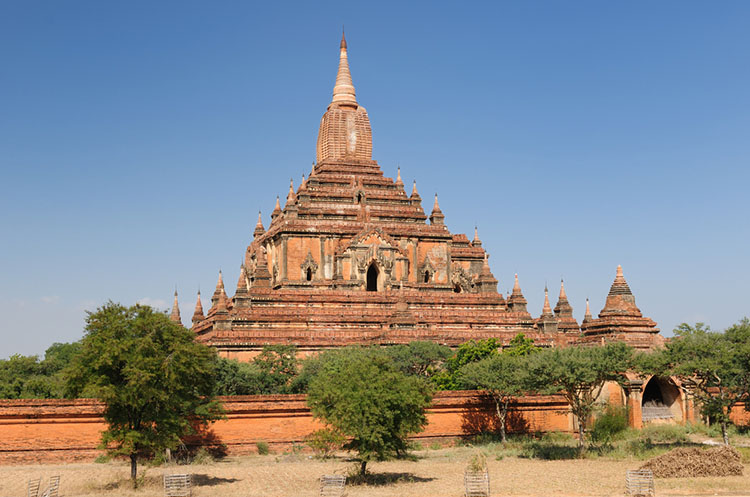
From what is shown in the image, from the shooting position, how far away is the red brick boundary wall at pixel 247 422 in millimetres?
27828

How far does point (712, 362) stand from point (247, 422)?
14.9 m

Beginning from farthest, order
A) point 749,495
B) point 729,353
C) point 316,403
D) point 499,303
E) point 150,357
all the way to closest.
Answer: point 499,303 → point 729,353 → point 316,403 → point 150,357 → point 749,495

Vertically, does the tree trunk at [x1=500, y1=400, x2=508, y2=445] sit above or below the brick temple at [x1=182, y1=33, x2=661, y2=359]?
below

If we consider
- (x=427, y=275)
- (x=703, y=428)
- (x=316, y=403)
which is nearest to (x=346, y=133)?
(x=427, y=275)

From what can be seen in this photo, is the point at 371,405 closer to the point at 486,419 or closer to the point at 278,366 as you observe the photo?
the point at 486,419

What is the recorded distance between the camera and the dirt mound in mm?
24438

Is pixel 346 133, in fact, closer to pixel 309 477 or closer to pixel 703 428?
pixel 703 428

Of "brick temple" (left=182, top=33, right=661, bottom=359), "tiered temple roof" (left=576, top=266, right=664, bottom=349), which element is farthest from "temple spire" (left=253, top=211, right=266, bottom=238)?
"tiered temple roof" (left=576, top=266, right=664, bottom=349)

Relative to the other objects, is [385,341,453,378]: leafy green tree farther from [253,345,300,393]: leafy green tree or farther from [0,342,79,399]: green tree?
[0,342,79,399]: green tree

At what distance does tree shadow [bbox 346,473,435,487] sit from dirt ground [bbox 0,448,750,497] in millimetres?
28

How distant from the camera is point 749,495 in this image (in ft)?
70.4

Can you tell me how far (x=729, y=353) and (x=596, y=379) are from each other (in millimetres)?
4125

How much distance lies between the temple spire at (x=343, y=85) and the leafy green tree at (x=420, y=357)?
20.6 meters

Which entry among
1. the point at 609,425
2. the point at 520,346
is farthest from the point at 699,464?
the point at 520,346
